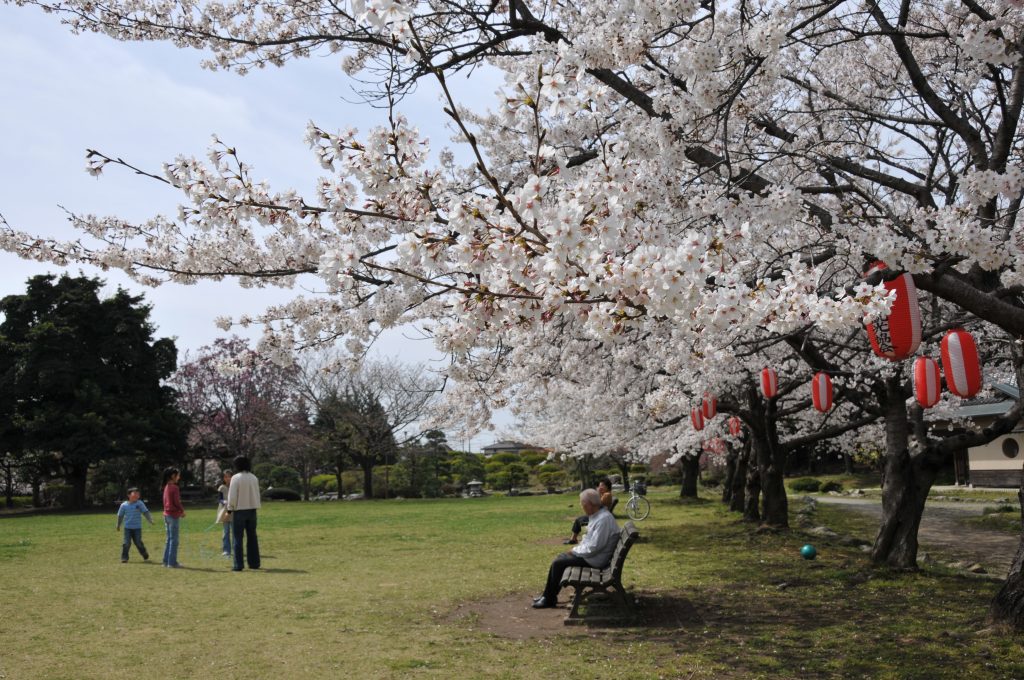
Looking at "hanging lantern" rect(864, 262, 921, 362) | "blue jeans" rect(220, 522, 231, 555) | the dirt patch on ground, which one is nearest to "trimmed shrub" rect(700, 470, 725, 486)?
"blue jeans" rect(220, 522, 231, 555)

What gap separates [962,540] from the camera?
1317cm

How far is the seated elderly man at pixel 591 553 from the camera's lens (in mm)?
6961

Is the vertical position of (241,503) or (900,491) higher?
(241,503)

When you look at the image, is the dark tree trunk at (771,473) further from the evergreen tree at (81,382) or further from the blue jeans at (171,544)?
the evergreen tree at (81,382)

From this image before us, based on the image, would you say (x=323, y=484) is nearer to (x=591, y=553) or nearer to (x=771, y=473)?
(x=771, y=473)

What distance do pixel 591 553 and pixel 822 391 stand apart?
3.98 meters

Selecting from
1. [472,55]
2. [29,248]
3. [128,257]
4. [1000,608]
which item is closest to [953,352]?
[1000,608]

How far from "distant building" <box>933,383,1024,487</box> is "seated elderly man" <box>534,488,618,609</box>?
2001 cm

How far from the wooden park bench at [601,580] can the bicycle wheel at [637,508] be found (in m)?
11.2

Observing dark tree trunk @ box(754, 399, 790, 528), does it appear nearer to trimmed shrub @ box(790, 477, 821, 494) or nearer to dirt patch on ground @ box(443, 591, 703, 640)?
dirt patch on ground @ box(443, 591, 703, 640)

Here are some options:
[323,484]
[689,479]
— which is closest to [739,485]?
[689,479]

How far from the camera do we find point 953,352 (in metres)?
6.21

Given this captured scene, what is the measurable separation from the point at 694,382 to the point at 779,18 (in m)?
7.96

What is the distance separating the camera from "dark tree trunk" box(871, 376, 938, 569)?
8945 mm
